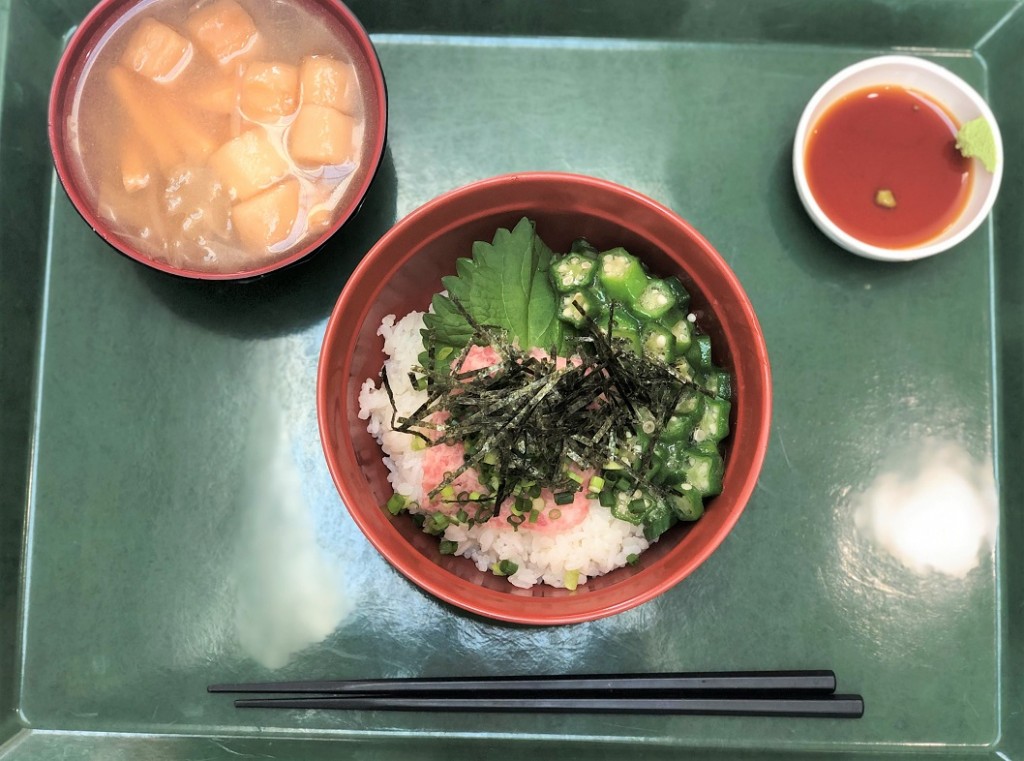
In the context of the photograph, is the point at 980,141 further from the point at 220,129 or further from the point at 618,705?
the point at 220,129

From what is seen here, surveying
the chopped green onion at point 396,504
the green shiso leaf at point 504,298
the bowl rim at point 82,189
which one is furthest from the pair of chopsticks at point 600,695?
the bowl rim at point 82,189

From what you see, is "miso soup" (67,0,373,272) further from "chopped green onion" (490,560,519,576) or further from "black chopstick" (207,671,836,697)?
"black chopstick" (207,671,836,697)

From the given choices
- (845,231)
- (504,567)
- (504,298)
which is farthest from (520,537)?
(845,231)

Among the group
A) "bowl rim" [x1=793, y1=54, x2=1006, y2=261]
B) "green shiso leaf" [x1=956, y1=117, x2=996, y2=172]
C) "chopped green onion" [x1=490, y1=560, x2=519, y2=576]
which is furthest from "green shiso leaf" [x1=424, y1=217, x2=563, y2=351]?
"green shiso leaf" [x1=956, y1=117, x2=996, y2=172]

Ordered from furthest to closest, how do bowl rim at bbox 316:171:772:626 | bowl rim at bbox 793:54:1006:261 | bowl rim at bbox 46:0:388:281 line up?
bowl rim at bbox 793:54:1006:261
bowl rim at bbox 46:0:388:281
bowl rim at bbox 316:171:772:626

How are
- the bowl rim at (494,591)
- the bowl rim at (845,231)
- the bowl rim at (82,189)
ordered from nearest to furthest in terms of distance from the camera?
1. the bowl rim at (494,591)
2. the bowl rim at (82,189)
3. the bowl rim at (845,231)

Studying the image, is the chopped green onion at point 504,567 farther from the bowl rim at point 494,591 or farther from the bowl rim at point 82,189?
the bowl rim at point 82,189
